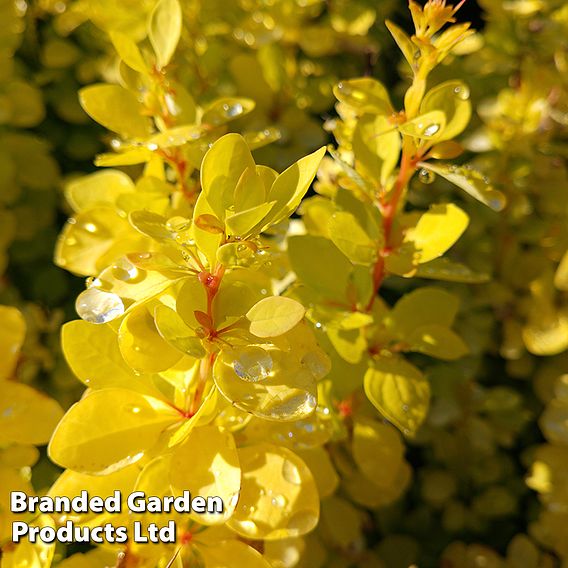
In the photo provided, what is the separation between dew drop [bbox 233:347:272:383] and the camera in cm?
49

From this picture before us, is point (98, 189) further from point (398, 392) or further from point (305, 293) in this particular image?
point (398, 392)

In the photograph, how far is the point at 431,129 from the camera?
575mm

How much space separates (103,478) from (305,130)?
568 millimetres

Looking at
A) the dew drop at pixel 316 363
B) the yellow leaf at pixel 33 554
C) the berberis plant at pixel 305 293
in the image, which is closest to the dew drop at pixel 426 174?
the berberis plant at pixel 305 293

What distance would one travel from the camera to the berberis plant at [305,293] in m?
0.51

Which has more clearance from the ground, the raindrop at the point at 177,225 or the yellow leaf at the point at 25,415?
the raindrop at the point at 177,225

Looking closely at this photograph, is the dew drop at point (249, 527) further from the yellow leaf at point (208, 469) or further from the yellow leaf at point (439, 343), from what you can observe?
the yellow leaf at point (439, 343)

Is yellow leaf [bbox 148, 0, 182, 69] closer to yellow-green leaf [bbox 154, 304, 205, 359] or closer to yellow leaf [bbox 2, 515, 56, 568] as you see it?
yellow-green leaf [bbox 154, 304, 205, 359]

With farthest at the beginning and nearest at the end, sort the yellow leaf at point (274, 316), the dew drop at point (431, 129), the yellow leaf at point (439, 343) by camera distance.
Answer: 1. the yellow leaf at point (439, 343)
2. the dew drop at point (431, 129)
3. the yellow leaf at point (274, 316)

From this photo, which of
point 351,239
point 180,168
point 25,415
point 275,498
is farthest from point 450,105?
point 25,415

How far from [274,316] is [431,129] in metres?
0.21

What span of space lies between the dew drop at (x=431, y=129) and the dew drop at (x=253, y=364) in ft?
0.72

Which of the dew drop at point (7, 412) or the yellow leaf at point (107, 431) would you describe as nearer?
the yellow leaf at point (107, 431)

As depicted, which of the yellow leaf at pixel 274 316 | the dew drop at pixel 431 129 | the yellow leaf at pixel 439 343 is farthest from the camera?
the yellow leaf at pixel 439 343
